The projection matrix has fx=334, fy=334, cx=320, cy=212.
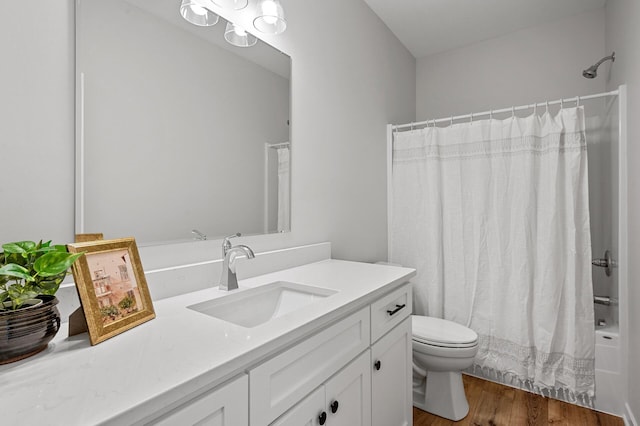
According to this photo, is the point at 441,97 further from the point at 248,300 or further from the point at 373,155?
the point at 248,300

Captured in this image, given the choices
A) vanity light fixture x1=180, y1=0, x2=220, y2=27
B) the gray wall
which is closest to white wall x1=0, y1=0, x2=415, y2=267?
the gray wall

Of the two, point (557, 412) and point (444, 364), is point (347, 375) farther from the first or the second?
point (557, 412)

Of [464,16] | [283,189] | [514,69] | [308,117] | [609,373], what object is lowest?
[609,373]

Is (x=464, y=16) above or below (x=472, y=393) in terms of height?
above

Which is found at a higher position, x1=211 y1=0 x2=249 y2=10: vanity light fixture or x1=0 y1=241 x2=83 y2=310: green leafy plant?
x1=211 y1=0 x2=249 y2=10: vanity light fixture

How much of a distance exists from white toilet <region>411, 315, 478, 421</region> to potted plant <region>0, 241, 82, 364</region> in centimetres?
170

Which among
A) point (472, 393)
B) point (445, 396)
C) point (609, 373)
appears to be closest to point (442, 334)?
point (445, 396)

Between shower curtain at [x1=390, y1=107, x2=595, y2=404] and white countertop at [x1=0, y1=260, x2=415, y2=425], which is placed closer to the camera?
white countertop at [x1=0, y1=260, x2=415, y2=425]

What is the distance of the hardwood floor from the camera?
1.80 m

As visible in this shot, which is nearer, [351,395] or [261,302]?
[351,395]

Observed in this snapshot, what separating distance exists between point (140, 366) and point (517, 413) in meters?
2.08

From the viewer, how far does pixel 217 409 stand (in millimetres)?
661

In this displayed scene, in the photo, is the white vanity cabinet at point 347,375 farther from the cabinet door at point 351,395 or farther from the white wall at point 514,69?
the white wall at point 514,69

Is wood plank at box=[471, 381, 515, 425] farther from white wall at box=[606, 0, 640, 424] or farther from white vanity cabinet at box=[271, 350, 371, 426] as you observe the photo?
white vanity cabinet at box=[271, 350, 371, 426]
